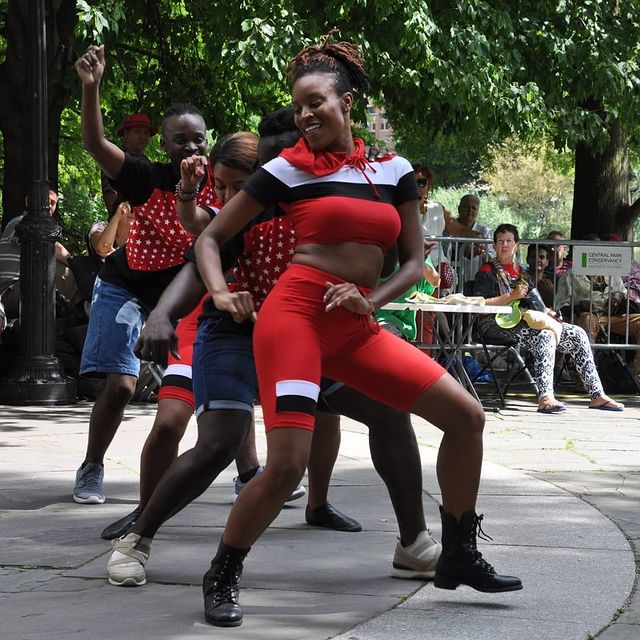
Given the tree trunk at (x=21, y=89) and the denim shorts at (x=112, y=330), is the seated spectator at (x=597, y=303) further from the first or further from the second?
the denim shorts at (x=112, y=330)

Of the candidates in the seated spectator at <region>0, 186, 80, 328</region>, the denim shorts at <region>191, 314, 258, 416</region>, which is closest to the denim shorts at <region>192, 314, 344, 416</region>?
the denim shorts at <region>191, 314, 258, 416</region>

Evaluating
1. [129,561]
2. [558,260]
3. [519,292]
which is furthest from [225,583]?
[558,260]

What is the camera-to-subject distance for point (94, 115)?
5.42 metres

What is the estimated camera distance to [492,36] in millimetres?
13977

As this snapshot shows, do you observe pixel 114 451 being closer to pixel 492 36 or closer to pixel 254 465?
pixel 254 465

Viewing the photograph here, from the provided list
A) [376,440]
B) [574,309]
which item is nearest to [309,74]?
[376,440]

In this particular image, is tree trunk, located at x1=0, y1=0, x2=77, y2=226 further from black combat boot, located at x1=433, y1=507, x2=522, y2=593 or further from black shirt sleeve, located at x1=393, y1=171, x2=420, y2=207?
black combat boot, located at x1=433, y1=507, x2=522, y2=593

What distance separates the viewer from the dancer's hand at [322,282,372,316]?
4.03m

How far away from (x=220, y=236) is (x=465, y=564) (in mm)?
1320

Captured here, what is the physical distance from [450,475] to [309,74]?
1.37 m

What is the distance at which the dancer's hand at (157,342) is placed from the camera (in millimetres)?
4137

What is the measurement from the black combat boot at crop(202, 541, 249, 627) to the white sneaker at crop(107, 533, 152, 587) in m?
0.45

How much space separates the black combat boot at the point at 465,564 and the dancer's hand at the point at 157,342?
1.07 metres

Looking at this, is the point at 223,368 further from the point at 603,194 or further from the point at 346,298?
the point at 603,194
